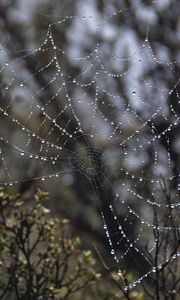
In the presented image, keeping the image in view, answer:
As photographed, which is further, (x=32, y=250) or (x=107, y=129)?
(x=107, y=129)

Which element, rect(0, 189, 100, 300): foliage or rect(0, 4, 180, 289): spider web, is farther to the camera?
rect(0, 4, 180, 289): spider web

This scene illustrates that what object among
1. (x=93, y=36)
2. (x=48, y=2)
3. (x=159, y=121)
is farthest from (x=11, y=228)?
(x=48, y=2)

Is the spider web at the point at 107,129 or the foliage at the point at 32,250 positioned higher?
the spider web at the point at 107,129

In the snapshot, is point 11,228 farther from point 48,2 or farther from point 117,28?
point 48,2

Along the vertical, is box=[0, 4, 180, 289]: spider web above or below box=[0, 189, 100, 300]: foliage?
above

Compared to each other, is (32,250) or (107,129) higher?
(107,129)

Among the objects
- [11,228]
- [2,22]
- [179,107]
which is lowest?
[11,228]

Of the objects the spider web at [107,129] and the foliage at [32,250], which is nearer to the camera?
the foliage at [32,250]

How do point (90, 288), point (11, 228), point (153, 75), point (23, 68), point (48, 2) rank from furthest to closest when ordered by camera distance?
point (48, 2), point (23, 68), point (153, 75), point (90, 288), point (11, 228)
